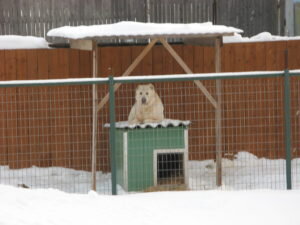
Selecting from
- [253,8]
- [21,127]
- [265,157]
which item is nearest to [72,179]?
[21,127]

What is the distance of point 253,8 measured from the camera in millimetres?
17734

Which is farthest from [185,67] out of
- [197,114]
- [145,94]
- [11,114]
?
[11,114]

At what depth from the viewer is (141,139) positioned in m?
11.5

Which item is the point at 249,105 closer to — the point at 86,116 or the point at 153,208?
the point at 86,116

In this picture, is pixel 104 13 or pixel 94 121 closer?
pixel 94 121

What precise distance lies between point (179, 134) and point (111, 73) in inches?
83.0

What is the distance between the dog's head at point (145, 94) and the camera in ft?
39.5

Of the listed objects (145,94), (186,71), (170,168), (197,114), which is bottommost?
(170,168)

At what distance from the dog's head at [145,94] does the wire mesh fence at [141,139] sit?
1cm

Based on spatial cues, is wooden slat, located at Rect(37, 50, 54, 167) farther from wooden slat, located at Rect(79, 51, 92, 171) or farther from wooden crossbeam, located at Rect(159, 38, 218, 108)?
wooden crossbeam, located at Rect(159, 38, 218, 108)

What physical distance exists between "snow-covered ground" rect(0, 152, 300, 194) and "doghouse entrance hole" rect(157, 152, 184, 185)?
234 mm

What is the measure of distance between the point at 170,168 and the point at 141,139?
3.19ft

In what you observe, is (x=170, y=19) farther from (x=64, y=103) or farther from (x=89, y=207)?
(x=89, y=207)

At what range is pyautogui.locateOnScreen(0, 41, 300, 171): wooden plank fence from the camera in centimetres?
1266
